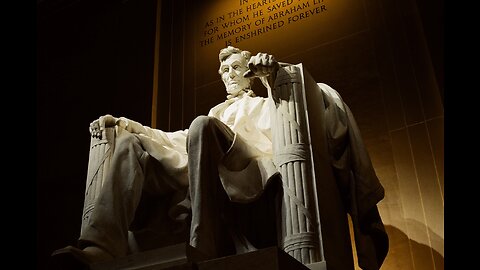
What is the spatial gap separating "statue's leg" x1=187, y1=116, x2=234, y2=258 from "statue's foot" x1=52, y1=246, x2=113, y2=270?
1.28 feet

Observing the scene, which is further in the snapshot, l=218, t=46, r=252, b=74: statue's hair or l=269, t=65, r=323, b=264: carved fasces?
l=218, t=46, r=252, b=74: statue's hair

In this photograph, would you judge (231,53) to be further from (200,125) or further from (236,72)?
(200,125)

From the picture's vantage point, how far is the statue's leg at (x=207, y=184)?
270 centimetres

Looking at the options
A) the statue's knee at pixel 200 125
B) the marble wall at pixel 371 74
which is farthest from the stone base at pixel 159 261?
the marble wall at pixel 371 74

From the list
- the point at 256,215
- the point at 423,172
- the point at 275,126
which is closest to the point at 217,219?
the point at 256,215

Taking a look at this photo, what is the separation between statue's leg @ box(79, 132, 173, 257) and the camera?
2.71 meters

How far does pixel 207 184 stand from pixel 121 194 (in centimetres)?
39

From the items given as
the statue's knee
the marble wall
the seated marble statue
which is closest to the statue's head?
the seated marble statue

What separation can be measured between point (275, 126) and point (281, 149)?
150mm

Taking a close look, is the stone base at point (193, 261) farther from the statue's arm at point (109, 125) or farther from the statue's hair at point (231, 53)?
the statue's hair at point (231, 53)

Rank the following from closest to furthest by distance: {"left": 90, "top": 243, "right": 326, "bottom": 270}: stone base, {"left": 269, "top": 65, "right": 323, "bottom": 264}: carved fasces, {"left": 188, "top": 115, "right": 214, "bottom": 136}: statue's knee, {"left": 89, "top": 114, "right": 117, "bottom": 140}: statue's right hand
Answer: {"left": 90, "top": 243, "right": 326, "bottom": 270}: stone base, {"left": 269, "top": 65, "right": 323, "bottom": 264}: carved fasces, {"left": 188, "top": 115, "right": 214, "bottom": 136}: statue's knee, {"left": 89, "top": 114, "right": 117, "bottom": 140}: statue's right hand

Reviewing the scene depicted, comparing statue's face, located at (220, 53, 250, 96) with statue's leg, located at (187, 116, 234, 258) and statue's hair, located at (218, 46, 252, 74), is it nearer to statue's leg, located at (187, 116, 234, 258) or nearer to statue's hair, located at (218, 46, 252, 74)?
statue's hair, located at (218, 46, 252, 74)

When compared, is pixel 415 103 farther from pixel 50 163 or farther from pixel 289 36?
pixel 50 163

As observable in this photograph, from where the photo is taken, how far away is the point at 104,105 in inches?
214
